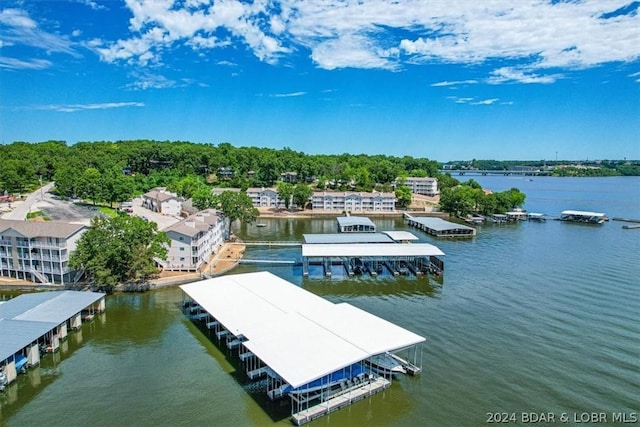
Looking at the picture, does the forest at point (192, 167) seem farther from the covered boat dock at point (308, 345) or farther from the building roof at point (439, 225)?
the covered boat dock at point (308, 345)

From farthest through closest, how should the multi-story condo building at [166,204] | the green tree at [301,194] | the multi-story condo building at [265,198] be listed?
the multi-story condo building at [265,198], the green tree at [301,194], the multi-story condo building at [166,204]

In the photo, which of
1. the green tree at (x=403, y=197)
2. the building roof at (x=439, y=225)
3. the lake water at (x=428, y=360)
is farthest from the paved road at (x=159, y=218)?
the green tree at (x=403, y=197)

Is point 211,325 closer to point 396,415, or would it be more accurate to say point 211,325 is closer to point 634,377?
point 396,415

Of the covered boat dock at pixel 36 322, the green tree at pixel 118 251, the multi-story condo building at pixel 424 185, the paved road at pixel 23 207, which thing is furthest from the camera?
the multi-story condo building at pixel 424 185

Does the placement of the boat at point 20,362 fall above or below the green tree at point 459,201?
below

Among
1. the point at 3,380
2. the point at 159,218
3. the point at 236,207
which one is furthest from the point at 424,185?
the point at 3,380

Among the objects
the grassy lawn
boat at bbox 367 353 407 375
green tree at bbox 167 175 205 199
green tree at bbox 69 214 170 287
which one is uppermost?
green tree at bbox 167 175 205 199

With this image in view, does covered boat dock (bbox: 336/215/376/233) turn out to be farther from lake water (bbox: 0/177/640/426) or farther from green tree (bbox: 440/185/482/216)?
lake water (bbox: 0/177/640/426)

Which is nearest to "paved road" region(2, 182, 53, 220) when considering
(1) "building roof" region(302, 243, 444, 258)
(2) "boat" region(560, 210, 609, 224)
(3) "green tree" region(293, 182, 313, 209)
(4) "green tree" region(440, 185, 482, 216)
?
(1) "building roof" region(302, 243, 444, 258)

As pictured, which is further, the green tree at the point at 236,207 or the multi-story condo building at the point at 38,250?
the green tree at the point at 236,207
